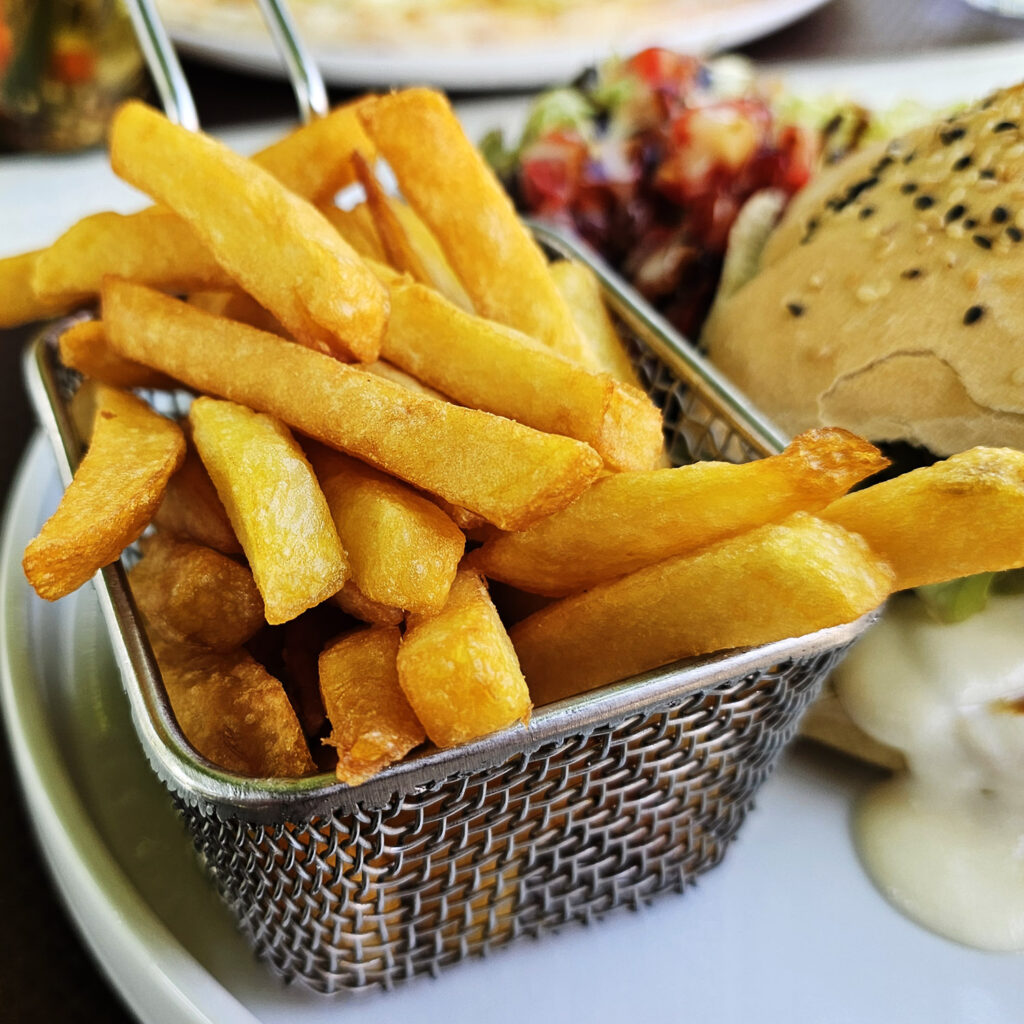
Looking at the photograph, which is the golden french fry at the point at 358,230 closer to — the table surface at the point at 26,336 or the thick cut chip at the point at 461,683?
the thick cut chip at the point at 461,683

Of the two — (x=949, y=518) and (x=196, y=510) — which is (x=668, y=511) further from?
(x=196, y=510)

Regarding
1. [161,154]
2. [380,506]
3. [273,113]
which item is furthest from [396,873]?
[273,113]

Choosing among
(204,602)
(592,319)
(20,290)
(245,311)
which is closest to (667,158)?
(592,319)

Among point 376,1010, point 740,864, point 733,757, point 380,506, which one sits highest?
point 380,506

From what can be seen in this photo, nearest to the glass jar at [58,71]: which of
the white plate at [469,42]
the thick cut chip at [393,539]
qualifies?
the white plate at [469,42]

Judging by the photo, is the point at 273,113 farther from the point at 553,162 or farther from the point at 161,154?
the point at 161,154

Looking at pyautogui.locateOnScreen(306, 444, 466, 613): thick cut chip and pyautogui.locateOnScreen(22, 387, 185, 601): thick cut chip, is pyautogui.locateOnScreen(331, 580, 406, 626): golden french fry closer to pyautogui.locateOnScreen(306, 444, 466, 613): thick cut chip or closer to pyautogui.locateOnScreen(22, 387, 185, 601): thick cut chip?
pyautogui.locateOnScreen(306, 444, 466, 613): thick cut chip
